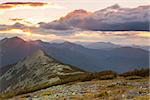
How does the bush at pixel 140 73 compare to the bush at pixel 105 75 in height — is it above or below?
above

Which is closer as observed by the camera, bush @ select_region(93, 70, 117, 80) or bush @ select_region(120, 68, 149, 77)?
bush @ select_region(120, 68, 149, 77)

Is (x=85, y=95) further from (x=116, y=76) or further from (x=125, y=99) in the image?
(x=116, y=76)

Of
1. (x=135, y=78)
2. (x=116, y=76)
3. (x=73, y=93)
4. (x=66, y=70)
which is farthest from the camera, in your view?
(x=66, y=70)

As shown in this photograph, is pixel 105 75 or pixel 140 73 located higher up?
pixel 140 73

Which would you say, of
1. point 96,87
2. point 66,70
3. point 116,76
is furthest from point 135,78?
point 66,70

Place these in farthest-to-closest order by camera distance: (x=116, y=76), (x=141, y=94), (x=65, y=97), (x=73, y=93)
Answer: (x=116, y=76), (x=73, y=93), (x=65, y=97), (x=141, y=94)

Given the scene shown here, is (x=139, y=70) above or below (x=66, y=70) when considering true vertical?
above

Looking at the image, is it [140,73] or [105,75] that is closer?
[140,73]

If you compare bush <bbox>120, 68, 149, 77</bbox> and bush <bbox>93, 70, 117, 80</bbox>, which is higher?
bush <bbox>120, 68, 149, 77</bbox>

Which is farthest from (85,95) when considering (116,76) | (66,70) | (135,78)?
(66,70)

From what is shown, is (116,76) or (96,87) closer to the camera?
(96,87)

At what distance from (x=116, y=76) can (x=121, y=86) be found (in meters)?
16.7

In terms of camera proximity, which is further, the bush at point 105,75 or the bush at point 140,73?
the bush at point 105,75

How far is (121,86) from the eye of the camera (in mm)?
57062
